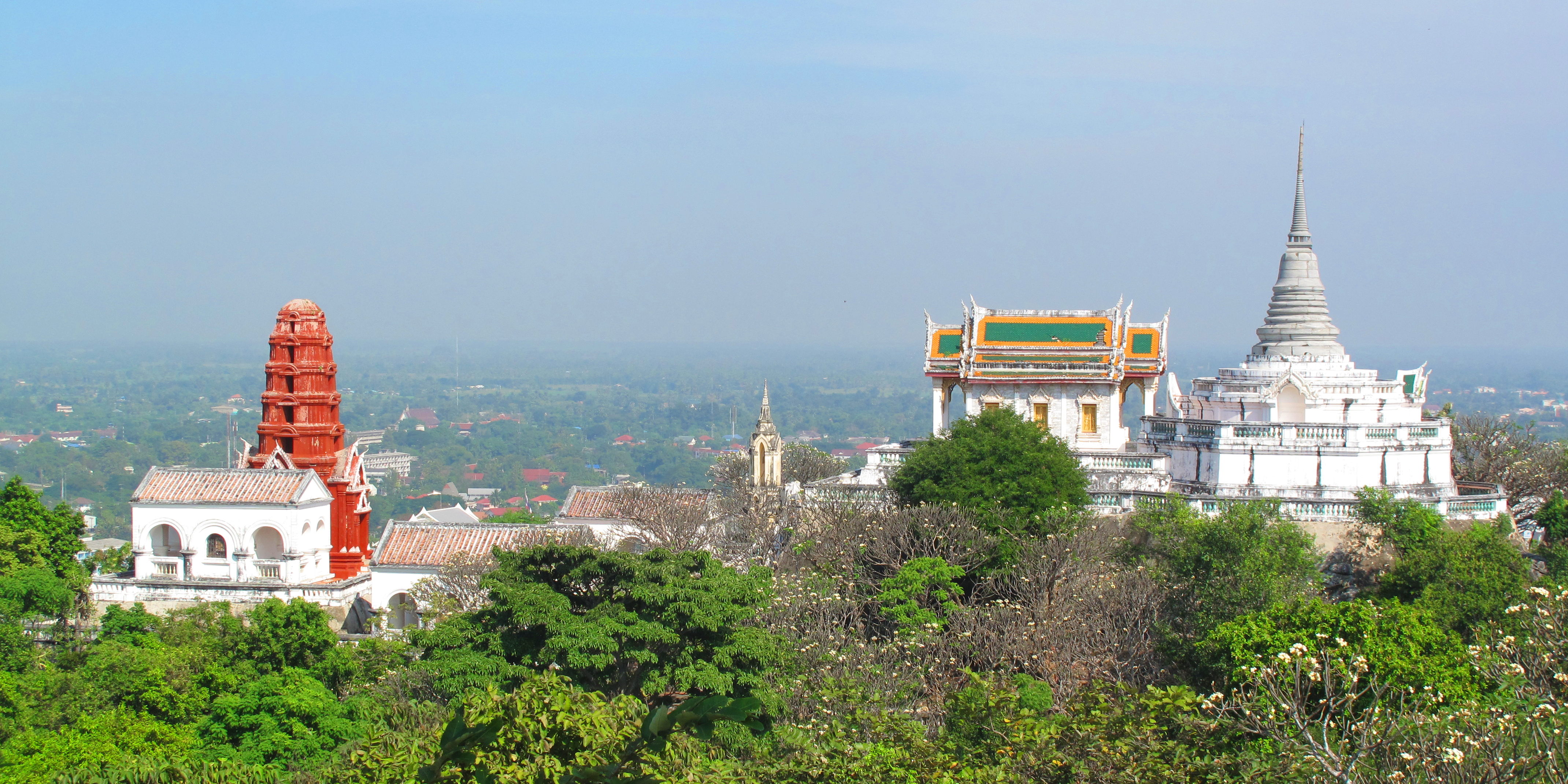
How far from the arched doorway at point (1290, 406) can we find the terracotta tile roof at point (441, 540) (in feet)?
66.3

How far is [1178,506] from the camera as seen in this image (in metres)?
36.1

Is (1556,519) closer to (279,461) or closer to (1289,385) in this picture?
(1289,385)

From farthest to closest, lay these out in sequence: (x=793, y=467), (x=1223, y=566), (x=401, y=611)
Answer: (x=793, y=467) < (x=401, y=611) < (x=1223, y=566)

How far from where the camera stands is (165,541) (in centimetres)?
4153

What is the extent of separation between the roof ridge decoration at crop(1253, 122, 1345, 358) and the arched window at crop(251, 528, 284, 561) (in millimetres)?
30202

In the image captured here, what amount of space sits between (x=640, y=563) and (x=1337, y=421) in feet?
80.7

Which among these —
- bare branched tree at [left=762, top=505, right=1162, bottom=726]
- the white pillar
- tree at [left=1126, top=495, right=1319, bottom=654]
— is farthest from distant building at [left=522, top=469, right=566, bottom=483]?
tree at [left=1126, top=495, right=1319, bottom=654]

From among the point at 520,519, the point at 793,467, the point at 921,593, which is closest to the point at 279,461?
the point at 520,519

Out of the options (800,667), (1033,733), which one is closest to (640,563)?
(800,667)

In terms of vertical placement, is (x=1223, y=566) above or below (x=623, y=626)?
below

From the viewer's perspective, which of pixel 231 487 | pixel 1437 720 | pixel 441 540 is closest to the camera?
pixel 1437 720

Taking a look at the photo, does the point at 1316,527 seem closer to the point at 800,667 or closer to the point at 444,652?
the point at 800,667

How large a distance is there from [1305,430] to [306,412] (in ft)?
93.5

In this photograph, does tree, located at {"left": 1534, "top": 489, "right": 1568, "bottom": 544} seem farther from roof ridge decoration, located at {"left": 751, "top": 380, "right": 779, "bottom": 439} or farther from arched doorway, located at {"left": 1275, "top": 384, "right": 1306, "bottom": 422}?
roof ridge decoration, located at {"left": 751, "top": 380, "right": 779, "bottom": 439}
